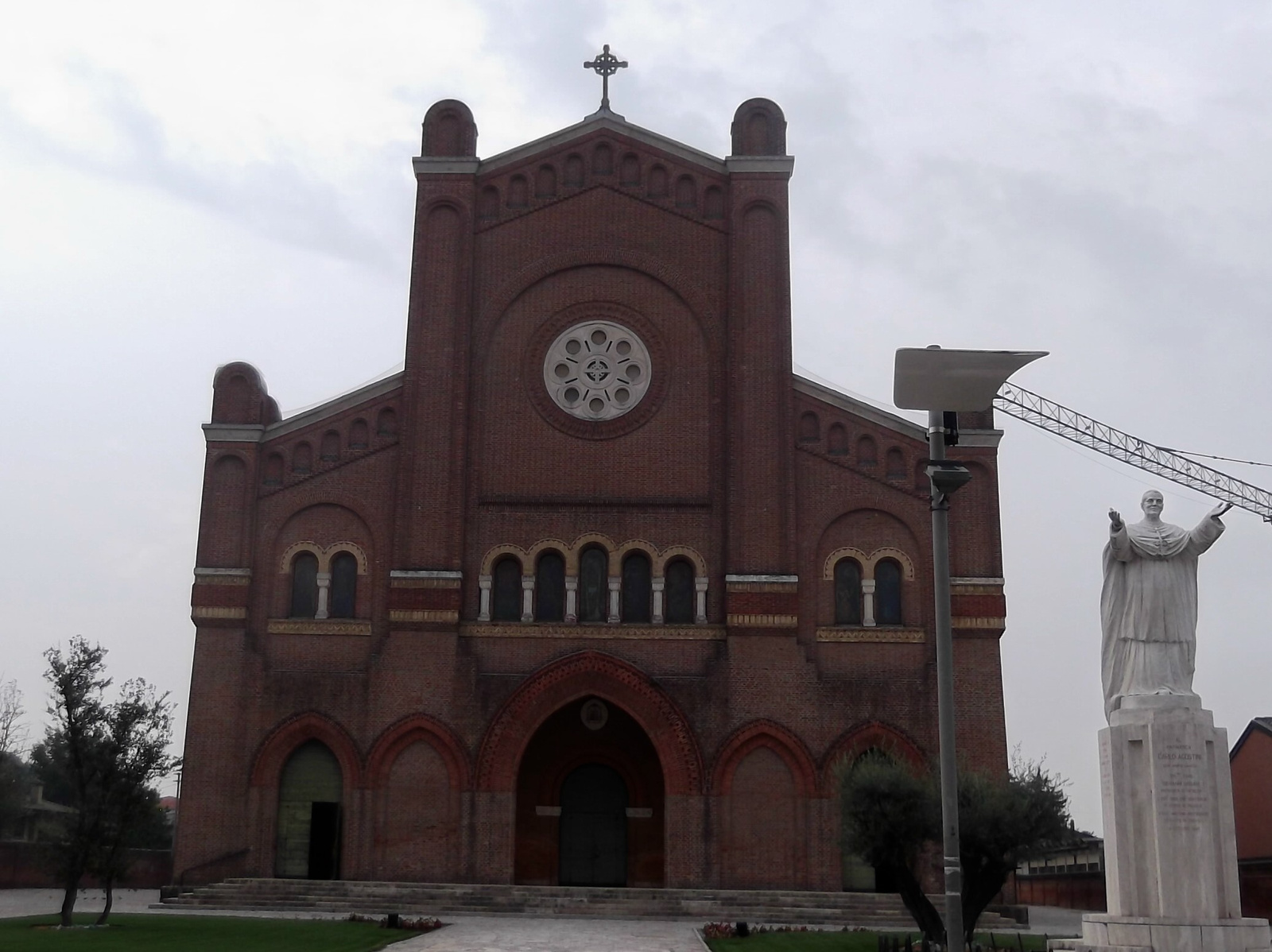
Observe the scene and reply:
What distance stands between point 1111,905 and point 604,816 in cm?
Answer: 2030

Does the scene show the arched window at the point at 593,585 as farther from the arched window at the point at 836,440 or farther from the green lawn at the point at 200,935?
the green lawn at the point at 200,935

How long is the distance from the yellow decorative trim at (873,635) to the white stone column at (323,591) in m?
12.1

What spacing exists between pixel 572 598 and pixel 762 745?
5.78 m

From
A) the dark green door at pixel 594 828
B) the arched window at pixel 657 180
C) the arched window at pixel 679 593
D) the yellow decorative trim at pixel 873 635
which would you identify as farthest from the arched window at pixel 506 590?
the arched window at pixel 657 180

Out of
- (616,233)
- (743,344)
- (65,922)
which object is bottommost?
(65,922)

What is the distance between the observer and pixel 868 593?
1372 inches

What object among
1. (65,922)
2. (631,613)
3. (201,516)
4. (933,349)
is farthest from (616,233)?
(933,349)

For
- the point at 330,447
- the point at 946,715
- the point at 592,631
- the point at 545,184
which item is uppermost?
the point at 545,184

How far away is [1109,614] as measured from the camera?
17562mm

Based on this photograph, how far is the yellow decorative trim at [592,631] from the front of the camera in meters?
34.5

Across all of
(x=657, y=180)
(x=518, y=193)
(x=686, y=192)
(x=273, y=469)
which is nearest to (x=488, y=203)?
(x=518, y=193)

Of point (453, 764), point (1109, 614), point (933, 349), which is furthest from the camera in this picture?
point (453, 764)

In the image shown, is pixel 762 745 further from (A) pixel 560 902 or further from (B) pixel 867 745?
(A) pixel 560 902

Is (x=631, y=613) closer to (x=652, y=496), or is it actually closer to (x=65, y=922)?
(x=652, y=496)
